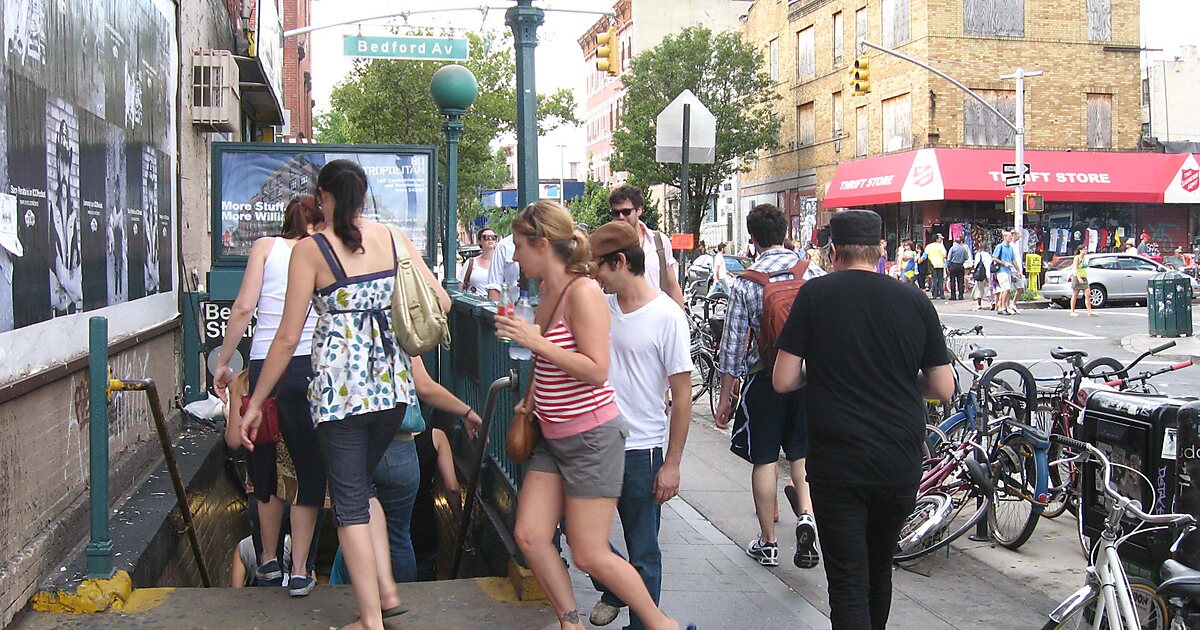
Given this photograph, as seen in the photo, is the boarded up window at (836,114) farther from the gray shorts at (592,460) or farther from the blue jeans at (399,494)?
the gray shorts at (592,460)

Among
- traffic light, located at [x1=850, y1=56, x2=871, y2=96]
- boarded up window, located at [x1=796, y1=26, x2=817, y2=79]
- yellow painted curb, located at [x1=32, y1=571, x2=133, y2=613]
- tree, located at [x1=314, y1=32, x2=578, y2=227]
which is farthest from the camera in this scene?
boarded up window, located at [x1=796, y1=26, x2=817, y2=79]

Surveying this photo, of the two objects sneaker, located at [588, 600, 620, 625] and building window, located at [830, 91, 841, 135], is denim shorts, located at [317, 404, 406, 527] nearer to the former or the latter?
sneaker, located at [588, 600, 620, 625]

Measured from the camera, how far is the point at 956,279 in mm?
30719

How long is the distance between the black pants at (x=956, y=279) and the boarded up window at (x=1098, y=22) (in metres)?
12.0

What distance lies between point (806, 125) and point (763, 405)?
129 feet

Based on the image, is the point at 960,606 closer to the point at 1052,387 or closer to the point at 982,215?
the point at 1052,387

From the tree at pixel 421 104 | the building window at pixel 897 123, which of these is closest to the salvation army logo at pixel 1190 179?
the building window at pixel 897 123

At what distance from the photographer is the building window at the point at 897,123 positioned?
3659 centimetres

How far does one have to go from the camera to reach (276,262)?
5293mm

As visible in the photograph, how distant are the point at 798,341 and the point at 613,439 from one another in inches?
29.3

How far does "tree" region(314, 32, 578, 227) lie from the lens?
32.8m

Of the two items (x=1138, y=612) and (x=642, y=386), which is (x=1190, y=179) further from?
(x=642, y=386)

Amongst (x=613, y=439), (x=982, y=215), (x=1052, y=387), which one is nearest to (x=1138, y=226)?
(x=982, y=215)

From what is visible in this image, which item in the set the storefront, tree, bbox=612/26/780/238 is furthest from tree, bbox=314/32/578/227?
the storefront
